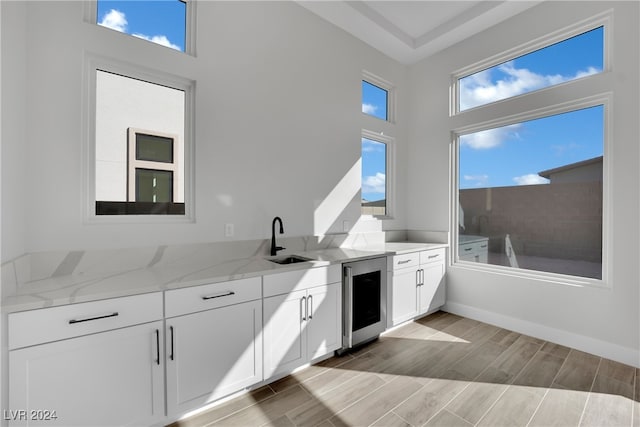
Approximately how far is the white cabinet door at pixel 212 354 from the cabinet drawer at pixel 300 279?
0.47 feet

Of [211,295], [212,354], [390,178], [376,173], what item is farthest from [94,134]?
[390,178]

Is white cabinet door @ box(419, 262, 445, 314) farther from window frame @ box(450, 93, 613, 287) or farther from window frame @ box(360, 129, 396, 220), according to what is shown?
window frame @ box(360, 129, 396, 220)

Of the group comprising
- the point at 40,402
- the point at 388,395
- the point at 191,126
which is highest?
the point at 191,126

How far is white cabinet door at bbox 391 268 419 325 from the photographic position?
9.57 ft

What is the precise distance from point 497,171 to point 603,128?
3.08 feet

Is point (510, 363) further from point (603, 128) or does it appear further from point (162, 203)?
point (162, 203)

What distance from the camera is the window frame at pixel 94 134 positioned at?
1.86 metres

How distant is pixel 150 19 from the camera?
2.12 metres

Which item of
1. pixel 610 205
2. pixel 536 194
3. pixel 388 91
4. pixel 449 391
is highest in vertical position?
pixel 388 91

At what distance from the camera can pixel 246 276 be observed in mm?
1861

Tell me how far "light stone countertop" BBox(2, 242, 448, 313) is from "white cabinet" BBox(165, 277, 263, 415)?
10cm

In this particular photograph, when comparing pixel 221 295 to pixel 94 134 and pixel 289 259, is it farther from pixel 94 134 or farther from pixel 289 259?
pixel 94 134

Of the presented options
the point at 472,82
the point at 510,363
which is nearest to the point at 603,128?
the point at 472,82

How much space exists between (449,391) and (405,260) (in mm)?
1272
